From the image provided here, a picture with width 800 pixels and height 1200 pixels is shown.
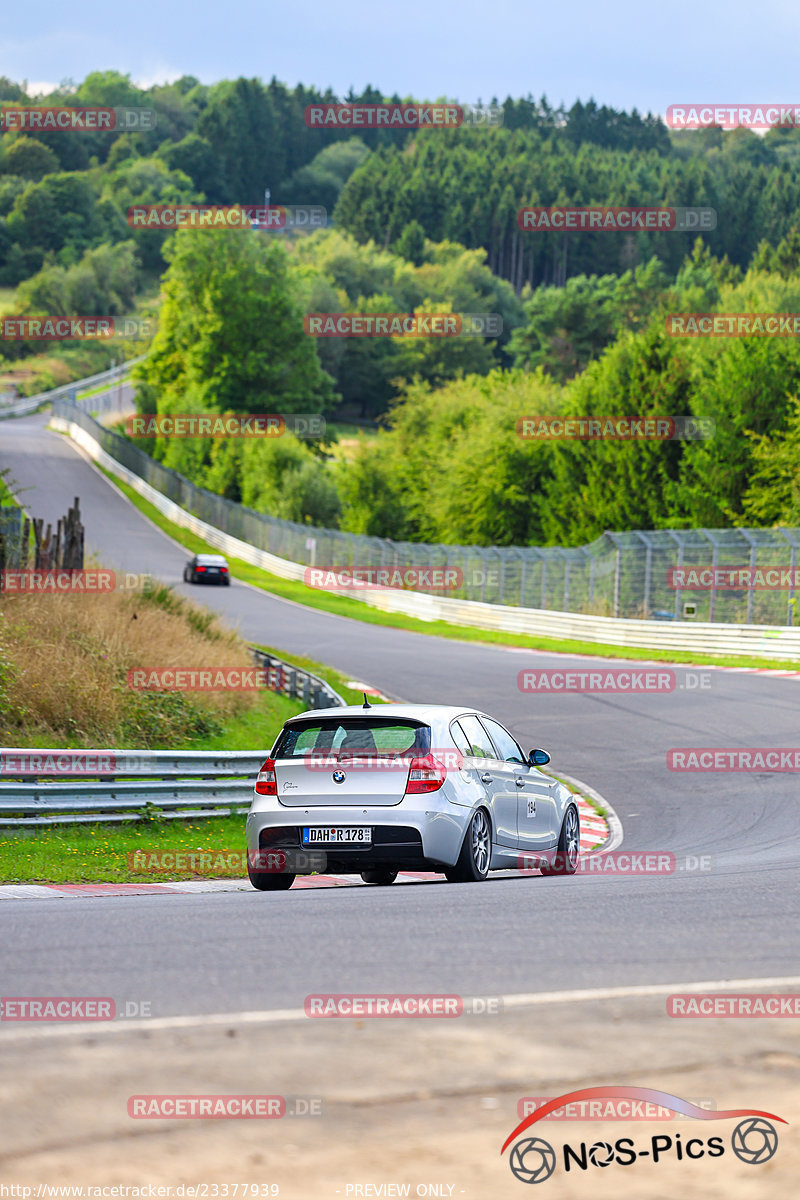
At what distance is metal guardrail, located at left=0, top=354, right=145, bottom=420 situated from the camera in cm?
11756

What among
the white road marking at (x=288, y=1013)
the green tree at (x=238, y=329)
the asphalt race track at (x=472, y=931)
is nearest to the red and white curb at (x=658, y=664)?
the asphalt race track at (x=472, y=931)

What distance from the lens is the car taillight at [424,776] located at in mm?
10039

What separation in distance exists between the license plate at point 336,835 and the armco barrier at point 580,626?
902 inches

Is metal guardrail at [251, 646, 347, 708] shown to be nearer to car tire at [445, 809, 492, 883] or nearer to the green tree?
car tire at [445, 809, 492, 883]

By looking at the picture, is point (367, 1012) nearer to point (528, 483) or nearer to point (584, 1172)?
point (584, 1172)

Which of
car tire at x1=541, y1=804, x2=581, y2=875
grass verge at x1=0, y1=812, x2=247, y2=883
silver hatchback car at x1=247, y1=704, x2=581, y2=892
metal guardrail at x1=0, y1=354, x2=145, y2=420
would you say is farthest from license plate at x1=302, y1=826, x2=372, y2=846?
metal guardrail at x1=0, y1=354, x2=145, y2=420

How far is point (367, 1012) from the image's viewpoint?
5.51 metres

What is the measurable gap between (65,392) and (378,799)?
4858 inches

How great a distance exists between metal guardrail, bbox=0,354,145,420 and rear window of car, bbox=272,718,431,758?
10871 cm

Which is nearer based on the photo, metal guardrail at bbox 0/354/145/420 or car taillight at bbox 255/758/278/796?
car taillight at bbox 255/758/278/796

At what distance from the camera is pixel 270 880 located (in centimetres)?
1077

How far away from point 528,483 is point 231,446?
2890 centimetres

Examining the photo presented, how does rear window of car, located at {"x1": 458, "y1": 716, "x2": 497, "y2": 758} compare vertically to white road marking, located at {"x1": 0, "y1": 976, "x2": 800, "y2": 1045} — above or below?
below

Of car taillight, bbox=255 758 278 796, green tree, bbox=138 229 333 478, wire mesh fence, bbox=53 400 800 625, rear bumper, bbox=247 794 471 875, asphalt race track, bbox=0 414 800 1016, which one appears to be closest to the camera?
asphalt race track, bbox=0 414 800 1016
